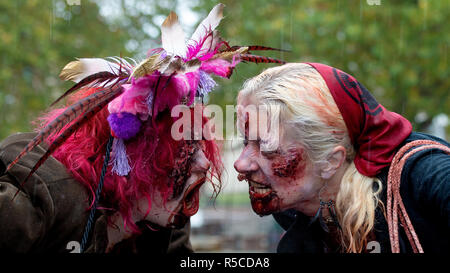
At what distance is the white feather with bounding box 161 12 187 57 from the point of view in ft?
7.66

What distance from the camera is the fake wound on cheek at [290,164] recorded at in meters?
2.41

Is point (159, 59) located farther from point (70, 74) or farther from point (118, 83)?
point (70, 74)

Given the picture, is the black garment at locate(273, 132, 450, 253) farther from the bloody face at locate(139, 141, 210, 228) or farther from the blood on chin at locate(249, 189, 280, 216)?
the bloody face at locate(139, 141, 210, 228)

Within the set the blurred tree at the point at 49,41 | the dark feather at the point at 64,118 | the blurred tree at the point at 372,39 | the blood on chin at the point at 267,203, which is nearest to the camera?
the dark feather at the point at 64,118

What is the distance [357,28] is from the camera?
22.5 ft

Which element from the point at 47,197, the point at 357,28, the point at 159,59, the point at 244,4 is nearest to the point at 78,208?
the point at 47,197

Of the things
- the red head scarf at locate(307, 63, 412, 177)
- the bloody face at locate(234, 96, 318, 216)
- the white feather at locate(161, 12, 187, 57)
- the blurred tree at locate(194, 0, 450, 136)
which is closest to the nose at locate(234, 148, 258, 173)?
the bloody face at locate(234, 96, 318, 216)

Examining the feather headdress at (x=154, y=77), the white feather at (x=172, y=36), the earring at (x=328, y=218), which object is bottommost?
the earring at (x=328, y=218)

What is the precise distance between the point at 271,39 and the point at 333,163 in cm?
551

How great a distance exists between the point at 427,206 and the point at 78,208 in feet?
5.60

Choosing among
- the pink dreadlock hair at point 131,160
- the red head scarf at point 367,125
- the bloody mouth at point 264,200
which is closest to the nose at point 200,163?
the pink dreadlock hair at point 131,160

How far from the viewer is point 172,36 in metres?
2.34

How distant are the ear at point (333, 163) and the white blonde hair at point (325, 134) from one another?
3 cm

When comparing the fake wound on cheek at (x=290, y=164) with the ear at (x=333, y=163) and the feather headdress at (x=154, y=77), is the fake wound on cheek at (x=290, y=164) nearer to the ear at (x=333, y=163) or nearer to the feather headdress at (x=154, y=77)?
the ear at (x=333, y=163)
